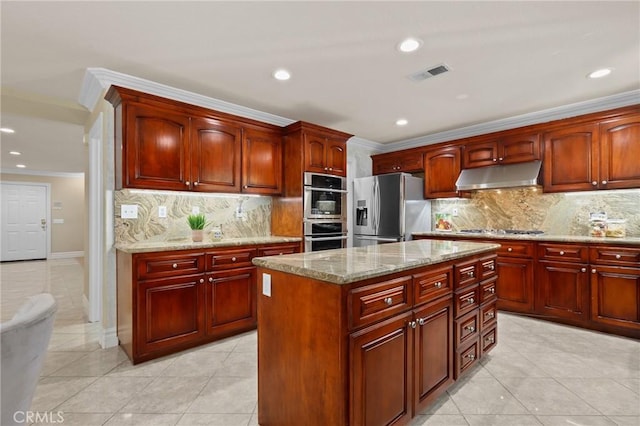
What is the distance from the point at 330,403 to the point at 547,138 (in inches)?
158

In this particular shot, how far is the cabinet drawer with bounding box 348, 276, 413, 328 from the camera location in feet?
4.39

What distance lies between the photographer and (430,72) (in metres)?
2.79

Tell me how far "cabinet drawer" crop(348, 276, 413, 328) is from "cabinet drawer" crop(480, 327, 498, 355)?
121cm

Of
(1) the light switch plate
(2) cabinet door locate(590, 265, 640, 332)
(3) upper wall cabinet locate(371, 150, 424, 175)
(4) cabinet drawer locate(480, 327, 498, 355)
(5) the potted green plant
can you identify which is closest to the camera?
(1) the light switch plate

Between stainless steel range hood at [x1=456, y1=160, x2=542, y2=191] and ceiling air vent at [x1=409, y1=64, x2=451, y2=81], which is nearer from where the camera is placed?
ceiling air vent at [x1=409, y1=64, x2=451, y2=81]

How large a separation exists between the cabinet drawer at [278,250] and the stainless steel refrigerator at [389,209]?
1628 millimetres

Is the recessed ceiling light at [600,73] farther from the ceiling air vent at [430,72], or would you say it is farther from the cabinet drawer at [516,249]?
the cabinet drawer at [516,249]

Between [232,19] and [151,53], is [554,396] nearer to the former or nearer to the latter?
[232,19]

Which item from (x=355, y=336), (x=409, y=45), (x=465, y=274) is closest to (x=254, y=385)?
(x=355, y=336)

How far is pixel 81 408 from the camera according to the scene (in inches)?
75.0

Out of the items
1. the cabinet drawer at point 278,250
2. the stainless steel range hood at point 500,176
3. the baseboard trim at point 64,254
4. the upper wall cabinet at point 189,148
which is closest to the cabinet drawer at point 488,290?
the stainless steel range hood at point 500,176

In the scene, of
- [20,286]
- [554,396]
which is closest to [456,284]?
[554,396]

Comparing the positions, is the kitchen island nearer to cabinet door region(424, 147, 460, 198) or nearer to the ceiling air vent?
the ceiling air vent

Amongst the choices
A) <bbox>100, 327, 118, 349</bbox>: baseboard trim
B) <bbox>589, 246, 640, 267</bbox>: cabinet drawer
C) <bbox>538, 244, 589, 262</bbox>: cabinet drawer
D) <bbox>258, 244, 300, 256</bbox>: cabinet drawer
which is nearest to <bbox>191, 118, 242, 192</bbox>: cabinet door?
<bbox>258, 244, 300, 256</bbox>: cabinet drawer
